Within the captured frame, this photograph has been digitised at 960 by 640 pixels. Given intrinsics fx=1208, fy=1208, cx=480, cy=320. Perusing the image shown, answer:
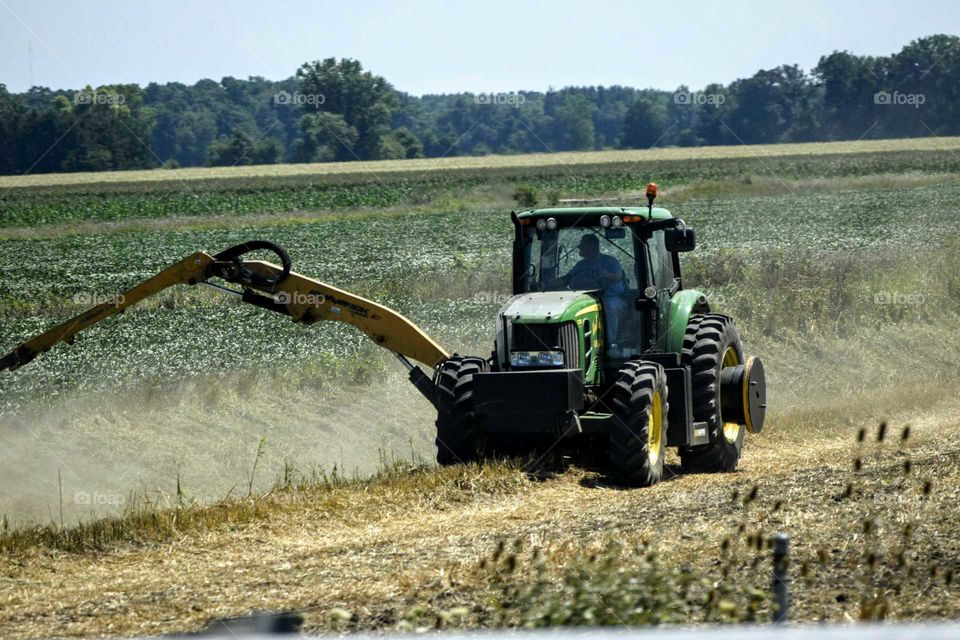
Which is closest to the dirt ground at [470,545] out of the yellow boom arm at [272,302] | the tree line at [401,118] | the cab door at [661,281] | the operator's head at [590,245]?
the cab door at [661,281]

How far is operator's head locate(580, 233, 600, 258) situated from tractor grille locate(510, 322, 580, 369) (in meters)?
1.08

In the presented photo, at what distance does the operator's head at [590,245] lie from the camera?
1121cm

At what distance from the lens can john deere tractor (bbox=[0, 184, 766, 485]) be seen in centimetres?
1016

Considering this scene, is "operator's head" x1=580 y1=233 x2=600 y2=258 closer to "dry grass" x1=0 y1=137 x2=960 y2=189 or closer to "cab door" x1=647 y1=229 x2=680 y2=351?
"cab door" x1=647 y1=229 x2=680 y2=351

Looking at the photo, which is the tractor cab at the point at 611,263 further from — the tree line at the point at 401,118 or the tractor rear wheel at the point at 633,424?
the tree line at the point at 401,118

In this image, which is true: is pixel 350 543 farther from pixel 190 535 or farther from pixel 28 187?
pixel 28 187

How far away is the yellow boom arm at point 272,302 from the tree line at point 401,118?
4576 centimetres

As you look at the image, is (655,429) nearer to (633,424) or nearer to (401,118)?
(633,424)

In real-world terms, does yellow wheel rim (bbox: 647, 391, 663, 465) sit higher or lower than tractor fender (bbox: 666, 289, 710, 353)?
lower

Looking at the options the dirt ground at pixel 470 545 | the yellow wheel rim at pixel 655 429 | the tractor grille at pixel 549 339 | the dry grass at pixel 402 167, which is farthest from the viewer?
the dry grass at pixel 402 167

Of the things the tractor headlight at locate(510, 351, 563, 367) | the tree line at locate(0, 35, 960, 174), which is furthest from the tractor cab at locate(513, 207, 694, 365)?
the tree line at locate(0, 35, 960, 174)

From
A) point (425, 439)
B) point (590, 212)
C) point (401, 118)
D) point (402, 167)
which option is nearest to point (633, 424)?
point (590, 212)

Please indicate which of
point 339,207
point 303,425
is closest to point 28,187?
point 339,207

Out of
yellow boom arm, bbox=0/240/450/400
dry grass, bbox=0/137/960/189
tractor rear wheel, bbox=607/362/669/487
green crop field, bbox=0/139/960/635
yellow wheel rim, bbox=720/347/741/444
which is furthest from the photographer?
dry grass, bbox=0/137/960/189
